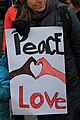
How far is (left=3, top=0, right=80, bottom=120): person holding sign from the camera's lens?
2939 mm

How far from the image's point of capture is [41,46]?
2.97m

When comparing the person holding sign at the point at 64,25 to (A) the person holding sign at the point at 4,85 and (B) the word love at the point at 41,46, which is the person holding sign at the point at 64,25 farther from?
(A) the person holding sign at the point at 4,85

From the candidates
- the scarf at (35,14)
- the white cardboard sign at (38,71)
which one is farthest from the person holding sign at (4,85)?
the scarf at (35,14)

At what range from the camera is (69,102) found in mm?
3082

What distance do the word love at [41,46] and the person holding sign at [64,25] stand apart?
51mm

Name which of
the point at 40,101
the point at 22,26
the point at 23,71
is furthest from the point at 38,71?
the point at 22,26

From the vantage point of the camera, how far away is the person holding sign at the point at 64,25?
2.94m

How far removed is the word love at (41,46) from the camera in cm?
296

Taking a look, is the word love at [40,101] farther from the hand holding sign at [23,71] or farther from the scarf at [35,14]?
the scarf at [35,14]

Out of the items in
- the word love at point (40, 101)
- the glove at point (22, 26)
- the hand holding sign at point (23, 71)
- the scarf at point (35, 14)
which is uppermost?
the scarf at point (35, 14)

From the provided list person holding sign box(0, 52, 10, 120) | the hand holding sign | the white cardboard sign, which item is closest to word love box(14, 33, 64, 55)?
the white cardboard sign

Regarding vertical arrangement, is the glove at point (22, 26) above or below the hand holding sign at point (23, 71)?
above

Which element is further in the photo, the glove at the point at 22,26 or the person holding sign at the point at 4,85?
the person holding sign at the point at 4,85

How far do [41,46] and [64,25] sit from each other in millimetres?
230
